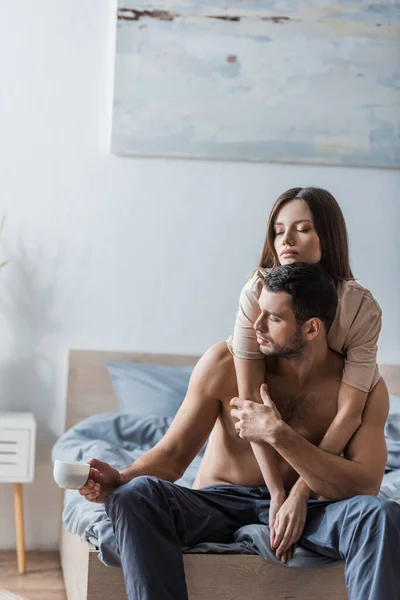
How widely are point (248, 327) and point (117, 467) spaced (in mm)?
860

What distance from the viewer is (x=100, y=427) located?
296 cm

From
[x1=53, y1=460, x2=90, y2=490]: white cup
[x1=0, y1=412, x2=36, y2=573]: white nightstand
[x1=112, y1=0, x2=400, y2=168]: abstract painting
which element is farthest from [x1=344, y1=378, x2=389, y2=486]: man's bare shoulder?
[x1=112, y1=0, x2=400, y2=168]: abstract painting

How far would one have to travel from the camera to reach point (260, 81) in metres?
3.47

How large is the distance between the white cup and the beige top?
43 centimetres

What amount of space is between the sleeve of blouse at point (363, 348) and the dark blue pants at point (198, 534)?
0.28m

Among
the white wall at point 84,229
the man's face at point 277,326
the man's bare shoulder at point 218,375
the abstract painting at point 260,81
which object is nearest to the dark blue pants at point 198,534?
the man's bare shoulder at point 218,375

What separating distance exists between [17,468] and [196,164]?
140 cm

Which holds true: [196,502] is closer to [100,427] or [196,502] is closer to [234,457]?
[234,457]

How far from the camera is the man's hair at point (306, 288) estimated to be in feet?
6.01

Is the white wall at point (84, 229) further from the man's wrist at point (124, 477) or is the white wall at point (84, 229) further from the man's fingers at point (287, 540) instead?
the man's fingers at point (287, 540)

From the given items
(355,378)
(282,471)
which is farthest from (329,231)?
(282,471)

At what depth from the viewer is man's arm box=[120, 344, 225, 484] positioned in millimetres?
1992

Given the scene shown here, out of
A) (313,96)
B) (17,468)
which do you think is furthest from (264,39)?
(17,468)

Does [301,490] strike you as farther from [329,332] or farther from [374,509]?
[329,332]
